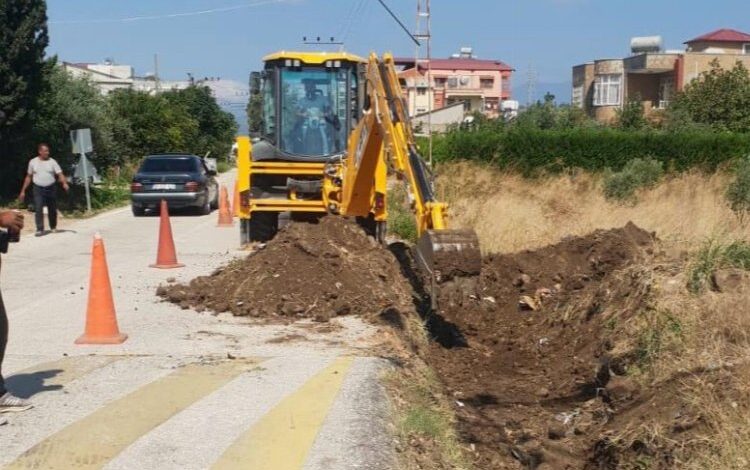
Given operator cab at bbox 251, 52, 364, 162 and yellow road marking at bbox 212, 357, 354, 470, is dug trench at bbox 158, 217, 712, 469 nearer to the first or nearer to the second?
yellow road marking at bbox 212, 357, 354, 470

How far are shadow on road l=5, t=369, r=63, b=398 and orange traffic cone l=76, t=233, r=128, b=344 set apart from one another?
1.08 m

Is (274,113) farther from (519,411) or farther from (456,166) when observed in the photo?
(456,166)

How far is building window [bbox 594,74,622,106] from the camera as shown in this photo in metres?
76.4

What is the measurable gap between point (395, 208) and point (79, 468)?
46.8ft

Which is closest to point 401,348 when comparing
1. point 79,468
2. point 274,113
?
point 79,468

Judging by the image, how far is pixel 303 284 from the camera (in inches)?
416

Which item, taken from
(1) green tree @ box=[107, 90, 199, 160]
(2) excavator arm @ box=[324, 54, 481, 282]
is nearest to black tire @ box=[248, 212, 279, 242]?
(2) excavator arm @ box=[324, 54, 481, 282]

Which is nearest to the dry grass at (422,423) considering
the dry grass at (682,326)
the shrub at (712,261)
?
the dry grass at (682,326)

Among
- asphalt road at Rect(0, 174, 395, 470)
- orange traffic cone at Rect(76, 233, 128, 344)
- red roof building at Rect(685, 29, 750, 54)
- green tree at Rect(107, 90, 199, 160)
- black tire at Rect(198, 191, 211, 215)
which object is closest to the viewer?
asphalt road at Rect(0, 174, 395, 470)

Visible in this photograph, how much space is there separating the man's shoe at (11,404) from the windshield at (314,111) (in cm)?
965

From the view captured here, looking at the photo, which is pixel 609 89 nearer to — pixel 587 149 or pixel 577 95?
pixel 577 95

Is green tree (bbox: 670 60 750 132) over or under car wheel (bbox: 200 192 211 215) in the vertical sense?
over

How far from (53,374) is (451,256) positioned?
11.4 ft

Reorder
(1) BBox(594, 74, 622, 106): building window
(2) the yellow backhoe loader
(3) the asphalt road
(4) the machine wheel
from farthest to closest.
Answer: (1) BBox(594, 74, 622, 106): building window, (2) the yellow backhoe loader, (4) the machine wheel, (3) the asphalt road
